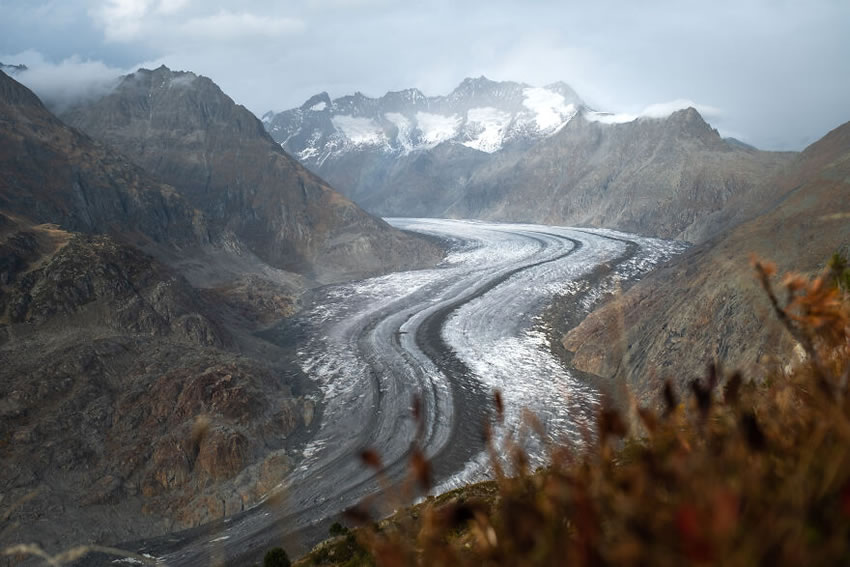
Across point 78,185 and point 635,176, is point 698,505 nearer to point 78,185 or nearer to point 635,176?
point 78,185

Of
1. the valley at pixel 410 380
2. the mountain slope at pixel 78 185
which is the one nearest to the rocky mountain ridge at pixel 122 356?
the mountain slope at pixel 78 185

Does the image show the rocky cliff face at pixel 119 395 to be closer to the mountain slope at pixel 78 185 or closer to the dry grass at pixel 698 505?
the mountain slope at pixel 78 185

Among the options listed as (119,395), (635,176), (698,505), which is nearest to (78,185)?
(119,395)

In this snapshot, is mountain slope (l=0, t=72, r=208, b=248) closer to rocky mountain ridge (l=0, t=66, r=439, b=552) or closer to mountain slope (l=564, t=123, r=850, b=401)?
rocky mountain ridge (l=0, t=66, r=439, b=552)

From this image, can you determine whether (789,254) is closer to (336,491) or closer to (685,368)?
(685,368)

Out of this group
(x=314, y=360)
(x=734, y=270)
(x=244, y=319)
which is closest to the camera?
(x=734, y=270)

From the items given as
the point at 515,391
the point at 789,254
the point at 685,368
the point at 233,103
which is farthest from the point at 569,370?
the point at 233,103
